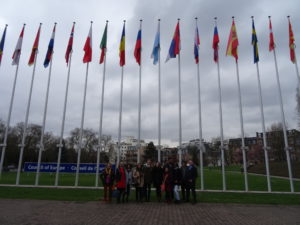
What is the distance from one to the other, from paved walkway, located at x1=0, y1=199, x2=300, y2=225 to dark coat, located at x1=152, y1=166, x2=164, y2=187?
3.56 feet

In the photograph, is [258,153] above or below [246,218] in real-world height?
above

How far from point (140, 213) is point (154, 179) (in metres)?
2.86

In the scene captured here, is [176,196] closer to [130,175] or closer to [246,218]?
[130,175]

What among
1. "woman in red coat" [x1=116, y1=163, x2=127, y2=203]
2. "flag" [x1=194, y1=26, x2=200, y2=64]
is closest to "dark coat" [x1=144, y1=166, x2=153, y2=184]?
"woman in red coat" [x1=116, y1=163, x2=127, y2=203]

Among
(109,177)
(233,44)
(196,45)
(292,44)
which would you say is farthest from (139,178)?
(292,44)

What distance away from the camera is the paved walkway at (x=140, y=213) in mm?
7953

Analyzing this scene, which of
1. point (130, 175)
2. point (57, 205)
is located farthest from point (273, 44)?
point (57, 205)

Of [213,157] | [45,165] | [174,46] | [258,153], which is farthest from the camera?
[213,157]

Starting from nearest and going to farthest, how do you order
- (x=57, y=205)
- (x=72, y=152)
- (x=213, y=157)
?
1. (x=57, y=205)
2. (x=72, y=152)
3. (x=213, y=157)

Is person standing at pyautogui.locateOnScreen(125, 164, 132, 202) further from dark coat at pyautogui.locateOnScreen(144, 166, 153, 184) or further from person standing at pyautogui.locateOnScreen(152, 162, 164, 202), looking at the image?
person standing at pyautogui.locateOnScreen(152, 162, 164, 202)

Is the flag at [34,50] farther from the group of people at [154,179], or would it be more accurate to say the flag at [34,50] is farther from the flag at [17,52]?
the group of people at [154,179]

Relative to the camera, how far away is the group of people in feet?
37.9

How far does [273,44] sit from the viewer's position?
1725cm

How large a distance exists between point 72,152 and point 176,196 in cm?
6105
